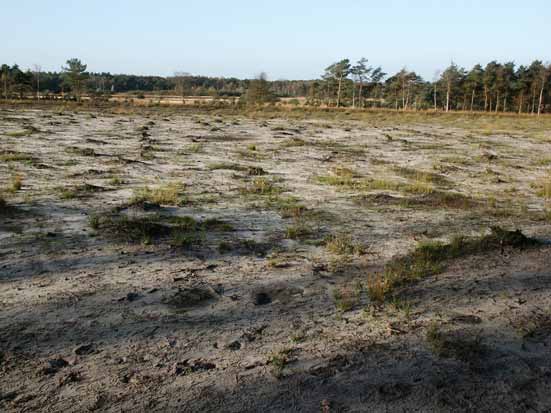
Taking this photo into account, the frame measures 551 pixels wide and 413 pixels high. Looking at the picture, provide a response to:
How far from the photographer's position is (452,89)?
8269 cm

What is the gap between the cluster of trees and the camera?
251ft

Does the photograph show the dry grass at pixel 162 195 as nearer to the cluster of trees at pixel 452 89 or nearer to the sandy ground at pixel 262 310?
the sandy ground at pixel 262 310

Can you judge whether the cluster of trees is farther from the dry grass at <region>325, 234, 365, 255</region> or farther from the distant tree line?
the dry grass at <region>325, 234, 365, 255</region>

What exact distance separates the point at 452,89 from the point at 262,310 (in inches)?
3376

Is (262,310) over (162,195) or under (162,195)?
under

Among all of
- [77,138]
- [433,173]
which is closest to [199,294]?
[433,173]

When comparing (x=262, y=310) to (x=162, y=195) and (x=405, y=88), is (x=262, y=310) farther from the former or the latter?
(x=405, y=88)

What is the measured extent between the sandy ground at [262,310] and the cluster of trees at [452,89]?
7322 centimetres

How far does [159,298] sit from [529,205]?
357 inches

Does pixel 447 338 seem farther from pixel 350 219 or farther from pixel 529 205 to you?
pixel 529 205

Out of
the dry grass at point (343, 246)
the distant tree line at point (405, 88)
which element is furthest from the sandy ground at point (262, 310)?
the distant tree line at point (405, 88)

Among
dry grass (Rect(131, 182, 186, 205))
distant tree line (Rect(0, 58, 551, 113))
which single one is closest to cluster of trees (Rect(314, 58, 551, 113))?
distant tree line (Rect(0, 58, 551, 113))

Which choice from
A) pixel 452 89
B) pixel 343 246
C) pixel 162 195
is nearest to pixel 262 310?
pixel 343 246

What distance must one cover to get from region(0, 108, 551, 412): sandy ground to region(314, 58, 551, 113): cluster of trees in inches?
2883
